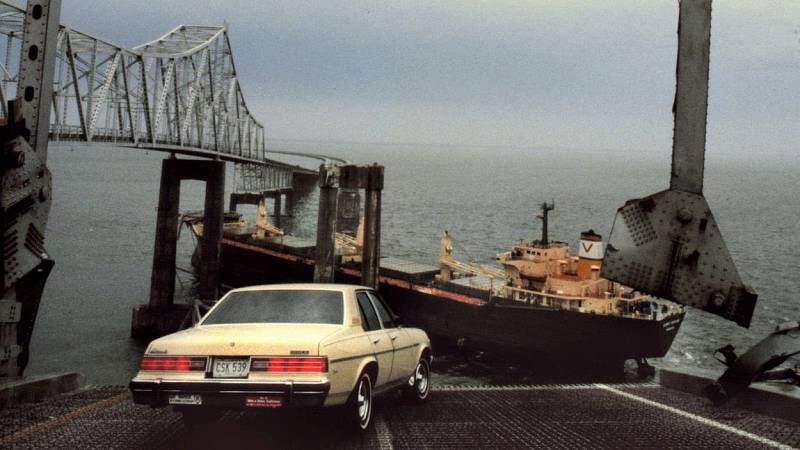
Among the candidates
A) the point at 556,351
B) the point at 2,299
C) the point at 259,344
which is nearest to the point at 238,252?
the point at 556,351

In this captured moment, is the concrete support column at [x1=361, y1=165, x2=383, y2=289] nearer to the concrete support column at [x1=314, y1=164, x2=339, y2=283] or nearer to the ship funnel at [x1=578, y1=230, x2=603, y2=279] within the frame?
the concrete support column at [x1=314, y1=164, x2=339, y2=283]

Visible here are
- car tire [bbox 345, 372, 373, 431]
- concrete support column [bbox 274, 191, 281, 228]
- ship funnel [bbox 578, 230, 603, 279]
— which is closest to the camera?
car tire [bbox 345, 372, 373, 431]

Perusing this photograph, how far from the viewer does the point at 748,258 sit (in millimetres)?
65750

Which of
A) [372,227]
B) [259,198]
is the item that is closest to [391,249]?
[259,198]

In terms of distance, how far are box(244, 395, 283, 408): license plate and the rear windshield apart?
3.44 ft

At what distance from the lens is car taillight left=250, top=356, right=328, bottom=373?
18.4ft

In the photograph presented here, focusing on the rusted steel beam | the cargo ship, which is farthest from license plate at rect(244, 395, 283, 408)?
the cargo ship

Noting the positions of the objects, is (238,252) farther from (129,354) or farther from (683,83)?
(683,83)

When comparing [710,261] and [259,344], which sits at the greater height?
[710,261]

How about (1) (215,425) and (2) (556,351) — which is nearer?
(1) (215,425)

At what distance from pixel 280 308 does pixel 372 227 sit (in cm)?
1875

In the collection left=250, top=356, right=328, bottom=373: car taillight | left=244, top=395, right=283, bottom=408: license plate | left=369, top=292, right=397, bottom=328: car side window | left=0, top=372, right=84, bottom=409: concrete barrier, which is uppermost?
left=369, top=292, right=397, bottom=328: car side window

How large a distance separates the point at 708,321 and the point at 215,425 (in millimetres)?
38632

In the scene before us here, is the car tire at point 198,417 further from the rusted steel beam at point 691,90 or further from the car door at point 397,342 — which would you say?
the rusted steel beam at point 691,90
